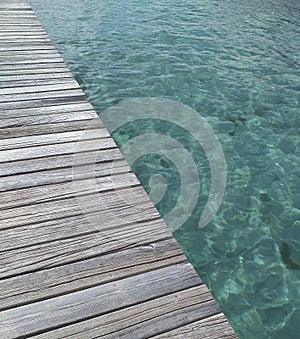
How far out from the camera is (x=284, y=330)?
3.15m

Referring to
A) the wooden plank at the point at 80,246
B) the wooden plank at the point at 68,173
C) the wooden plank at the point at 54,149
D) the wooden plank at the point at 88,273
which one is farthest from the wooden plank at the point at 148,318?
the wooden plank at the point at 54,149

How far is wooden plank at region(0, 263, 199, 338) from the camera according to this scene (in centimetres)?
204

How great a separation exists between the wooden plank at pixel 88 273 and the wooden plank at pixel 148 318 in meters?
0.24

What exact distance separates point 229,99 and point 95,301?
5.24m

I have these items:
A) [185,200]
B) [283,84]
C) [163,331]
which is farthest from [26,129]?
[283,84]

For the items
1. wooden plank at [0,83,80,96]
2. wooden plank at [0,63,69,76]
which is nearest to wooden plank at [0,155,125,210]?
wooden plank at [0,83,80,96]

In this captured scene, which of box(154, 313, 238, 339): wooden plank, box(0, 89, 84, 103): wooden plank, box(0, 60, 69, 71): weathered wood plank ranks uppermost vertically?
box(154, 313, 238, 339): wooden plank

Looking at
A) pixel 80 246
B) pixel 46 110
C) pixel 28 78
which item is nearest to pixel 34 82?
pixel 28 78

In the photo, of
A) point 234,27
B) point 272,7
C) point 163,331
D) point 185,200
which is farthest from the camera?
point 272,7

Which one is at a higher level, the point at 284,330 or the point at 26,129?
the point at 26,129

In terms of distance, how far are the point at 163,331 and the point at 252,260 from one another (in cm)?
197

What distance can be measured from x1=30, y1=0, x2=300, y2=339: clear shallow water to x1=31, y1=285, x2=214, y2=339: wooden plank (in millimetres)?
1227

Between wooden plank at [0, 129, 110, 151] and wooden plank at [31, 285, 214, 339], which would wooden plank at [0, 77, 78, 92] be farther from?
wooden plank at [31, 285, 214, 339]

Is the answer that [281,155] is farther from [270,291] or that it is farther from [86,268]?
[86,268]
